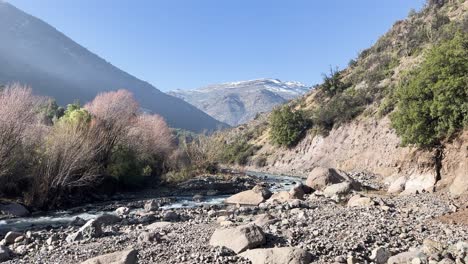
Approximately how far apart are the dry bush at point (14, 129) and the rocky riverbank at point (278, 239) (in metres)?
7.67

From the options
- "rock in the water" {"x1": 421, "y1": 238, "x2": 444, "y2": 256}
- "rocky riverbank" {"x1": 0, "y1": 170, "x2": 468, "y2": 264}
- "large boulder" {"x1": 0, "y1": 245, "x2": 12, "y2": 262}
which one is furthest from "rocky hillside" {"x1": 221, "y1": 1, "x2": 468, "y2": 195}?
"large boulder" {"x1": 0, "y1": 245, "x2": 12, "y2": 262}

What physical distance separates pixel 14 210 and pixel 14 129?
17.8 feet

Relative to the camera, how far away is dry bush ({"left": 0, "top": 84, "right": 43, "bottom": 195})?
85.3 ft

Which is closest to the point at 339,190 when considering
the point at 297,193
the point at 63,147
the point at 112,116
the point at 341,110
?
the point at 297,193

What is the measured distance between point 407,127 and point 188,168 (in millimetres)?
33162

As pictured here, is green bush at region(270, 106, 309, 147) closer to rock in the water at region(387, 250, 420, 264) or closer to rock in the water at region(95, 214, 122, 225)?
rock in the water at region(95, 214, 122, 225)

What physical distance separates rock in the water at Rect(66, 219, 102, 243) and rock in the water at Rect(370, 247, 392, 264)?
12816 mm

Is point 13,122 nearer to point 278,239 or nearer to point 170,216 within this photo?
point 170,216

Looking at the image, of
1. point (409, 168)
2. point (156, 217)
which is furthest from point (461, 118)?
point (156, 217)

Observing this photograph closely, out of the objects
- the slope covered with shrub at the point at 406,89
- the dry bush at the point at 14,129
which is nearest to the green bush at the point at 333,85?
the slope covered with shrub at the point at 406,89

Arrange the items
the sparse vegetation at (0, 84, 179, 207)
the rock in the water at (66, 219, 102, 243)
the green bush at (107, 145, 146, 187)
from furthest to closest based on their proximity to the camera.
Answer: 1. the green bush at (107, 145, 146, 187)
2. the sparse vegetation at (0, 84, 179, 207)
3. the rock in the water at (66, 219, 102, 243)

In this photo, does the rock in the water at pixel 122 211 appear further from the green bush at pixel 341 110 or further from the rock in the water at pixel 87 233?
the green bush at pixel 341 110

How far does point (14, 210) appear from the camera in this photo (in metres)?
26.4

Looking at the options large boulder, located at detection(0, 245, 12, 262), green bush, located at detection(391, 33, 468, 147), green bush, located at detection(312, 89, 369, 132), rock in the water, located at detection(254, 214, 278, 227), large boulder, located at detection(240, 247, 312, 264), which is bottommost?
large boulder, located at detection(0, 245, 12, 262)
